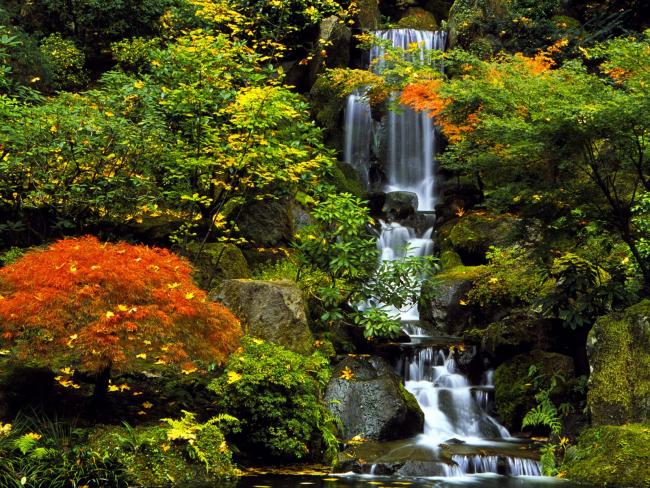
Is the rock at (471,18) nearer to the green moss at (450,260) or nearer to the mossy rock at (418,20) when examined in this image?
the mossy rock at (418,20)

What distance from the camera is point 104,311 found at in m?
6.35

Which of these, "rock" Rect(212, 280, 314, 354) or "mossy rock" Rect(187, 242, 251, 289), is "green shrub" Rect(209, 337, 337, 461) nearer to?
"rock" Rect(212, 280, 314, 354)

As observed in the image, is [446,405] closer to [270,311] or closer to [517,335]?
[517,335]

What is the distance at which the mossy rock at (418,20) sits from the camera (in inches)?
1009

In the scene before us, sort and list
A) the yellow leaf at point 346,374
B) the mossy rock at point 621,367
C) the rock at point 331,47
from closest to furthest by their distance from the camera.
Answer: the mossy rock at point 621,367 < the yellow leaf at point 346,374 < the rock at point 331,47

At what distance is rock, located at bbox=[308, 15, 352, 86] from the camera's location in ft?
68.1

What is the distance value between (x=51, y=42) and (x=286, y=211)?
10027 mm

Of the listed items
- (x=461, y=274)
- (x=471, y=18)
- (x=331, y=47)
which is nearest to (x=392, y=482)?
(x=461, y=274)

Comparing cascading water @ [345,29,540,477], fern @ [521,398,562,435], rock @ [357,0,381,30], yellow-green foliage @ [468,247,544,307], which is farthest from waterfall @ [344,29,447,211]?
fern @ [521,398,562,435]

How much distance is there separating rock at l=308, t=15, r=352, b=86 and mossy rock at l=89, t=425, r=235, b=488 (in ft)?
51.8

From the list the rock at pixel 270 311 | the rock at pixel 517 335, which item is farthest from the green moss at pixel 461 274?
the rock at pixel 270 311

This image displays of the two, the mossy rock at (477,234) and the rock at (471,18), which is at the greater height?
the rock at (471,18)

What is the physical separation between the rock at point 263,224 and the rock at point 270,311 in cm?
391

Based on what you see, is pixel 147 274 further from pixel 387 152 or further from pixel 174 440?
pixel 387 152
